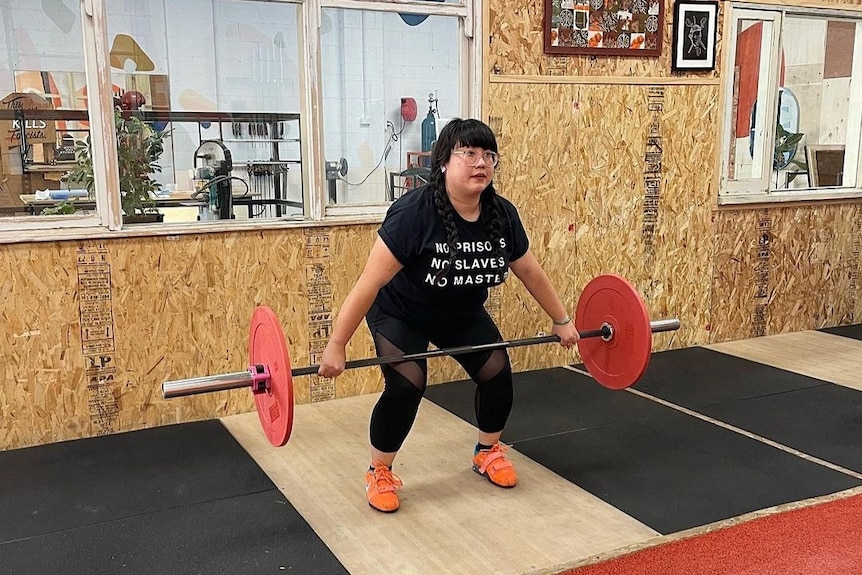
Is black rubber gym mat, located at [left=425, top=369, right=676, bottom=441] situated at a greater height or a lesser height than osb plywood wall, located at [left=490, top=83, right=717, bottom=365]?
lesser

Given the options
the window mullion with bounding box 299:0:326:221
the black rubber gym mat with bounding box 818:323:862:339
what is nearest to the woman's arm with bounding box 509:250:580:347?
the window mullion with bounding box 299:0:326:221

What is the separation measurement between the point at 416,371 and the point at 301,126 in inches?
60.7

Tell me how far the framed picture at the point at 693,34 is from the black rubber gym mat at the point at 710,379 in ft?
5.20

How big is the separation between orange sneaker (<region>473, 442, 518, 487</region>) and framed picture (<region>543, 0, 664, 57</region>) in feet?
6.83

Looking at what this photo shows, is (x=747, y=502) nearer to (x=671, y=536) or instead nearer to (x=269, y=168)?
(x=671, y=536)

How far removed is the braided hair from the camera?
2402 mm

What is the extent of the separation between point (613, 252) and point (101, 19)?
270 cm

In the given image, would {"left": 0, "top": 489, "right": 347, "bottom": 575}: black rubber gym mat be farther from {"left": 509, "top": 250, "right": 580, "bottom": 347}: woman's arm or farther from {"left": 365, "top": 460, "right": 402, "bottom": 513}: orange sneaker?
{"left": 509, "top": 250, "right": 580, "bottom": 347}: woman's arm

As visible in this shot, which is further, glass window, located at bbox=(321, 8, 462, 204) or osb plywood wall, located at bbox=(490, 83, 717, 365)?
glass window, located at bbox=(321, 8, 462, 204)

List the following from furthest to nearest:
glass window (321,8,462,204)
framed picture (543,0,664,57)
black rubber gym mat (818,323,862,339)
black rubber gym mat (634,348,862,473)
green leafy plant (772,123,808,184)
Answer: glass window (321,8,462,204) < green leafy plant (772,123,808,184) < black rubber gym mat (818,323,862,339) < framed picture (543,0,664,57) < black rubber gym mat (634,348,862,473)

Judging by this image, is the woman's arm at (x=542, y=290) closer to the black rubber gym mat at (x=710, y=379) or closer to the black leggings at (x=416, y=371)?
the black leggings at (x=416, y=371)

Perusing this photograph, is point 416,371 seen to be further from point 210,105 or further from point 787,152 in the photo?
point 210,105

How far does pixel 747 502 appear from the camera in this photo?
262cm

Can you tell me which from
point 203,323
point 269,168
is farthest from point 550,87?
point 203,323
